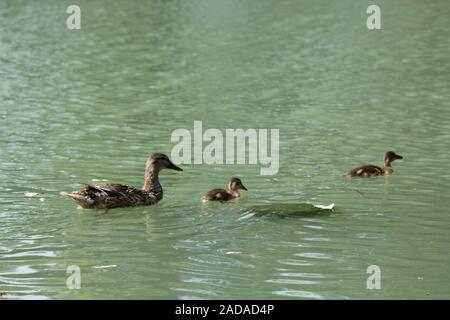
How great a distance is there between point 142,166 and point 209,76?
7.78m

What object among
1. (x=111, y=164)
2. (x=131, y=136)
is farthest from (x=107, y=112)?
(x=111, y=164)

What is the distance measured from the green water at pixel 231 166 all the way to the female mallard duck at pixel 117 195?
14 cm

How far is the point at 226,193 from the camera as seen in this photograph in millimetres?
11648

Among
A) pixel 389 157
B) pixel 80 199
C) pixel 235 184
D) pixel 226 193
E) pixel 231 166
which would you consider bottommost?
pixel 80 199

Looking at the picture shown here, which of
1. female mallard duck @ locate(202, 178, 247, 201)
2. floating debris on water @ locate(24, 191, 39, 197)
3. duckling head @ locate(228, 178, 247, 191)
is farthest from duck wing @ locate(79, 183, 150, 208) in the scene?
duckling head @ locate(228, 178, 247, 191)

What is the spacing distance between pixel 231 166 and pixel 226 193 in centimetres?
221

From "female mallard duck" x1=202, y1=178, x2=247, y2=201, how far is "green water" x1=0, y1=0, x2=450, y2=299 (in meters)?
0.13

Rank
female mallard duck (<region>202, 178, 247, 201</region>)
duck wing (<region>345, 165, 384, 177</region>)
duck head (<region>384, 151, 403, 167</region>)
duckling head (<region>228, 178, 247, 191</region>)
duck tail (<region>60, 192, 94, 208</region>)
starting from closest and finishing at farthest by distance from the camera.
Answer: duck tail (<region>60, 192, 94, 208</region>)
female mallard duck (<region>202, 178, 247, 201</region>)
duckling head (<region>228, 178, 247, 191</region>)
duck wing (<region>345, 165, 384, 177</region>)
duck head (<region>384, 151, 403, 167</region>)

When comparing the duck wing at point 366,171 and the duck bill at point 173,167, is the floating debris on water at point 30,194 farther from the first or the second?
the duck wing at point 366,171

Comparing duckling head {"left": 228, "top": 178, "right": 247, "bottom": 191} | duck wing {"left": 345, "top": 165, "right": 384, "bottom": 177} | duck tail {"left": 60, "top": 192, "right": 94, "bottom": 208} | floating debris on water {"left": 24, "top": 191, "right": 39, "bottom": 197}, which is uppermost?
duck wing {"left": 345, "top": 165, "right": 384, "bottom": 177}

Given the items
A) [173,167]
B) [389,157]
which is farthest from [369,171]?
[173,167]

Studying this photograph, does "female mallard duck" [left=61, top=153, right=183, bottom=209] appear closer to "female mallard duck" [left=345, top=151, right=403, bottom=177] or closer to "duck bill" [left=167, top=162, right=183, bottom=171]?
"duck bill" [left=167, top=162, right=183, bottom=171]

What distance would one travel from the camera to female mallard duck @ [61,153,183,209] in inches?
440

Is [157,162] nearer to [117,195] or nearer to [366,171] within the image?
[117,195]
